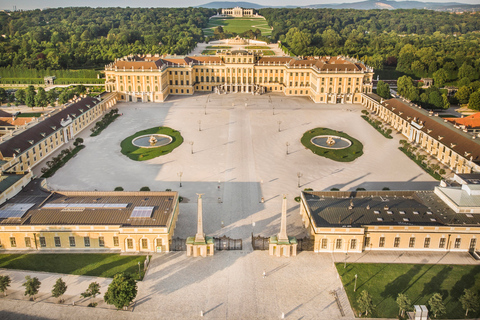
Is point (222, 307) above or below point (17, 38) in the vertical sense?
below

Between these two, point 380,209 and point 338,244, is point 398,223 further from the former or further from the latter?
point 338,244

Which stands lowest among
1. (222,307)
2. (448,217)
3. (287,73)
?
(222,307)

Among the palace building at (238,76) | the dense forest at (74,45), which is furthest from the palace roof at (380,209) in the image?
the dense forest at (74,45)

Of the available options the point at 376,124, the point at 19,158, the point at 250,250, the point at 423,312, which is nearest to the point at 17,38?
the point at 19,158

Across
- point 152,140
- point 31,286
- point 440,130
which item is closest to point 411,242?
point 440,130

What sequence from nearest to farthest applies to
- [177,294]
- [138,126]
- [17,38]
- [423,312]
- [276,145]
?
[423,312]
[177,294]
[276,145]
[138,126]
[17,38]

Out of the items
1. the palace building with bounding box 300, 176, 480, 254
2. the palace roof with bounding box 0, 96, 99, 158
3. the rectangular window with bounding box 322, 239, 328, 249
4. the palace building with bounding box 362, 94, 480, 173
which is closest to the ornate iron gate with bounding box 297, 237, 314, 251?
the palace building with bounding box 300, 176, 480, 254

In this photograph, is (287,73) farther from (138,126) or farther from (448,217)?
(448,217)
